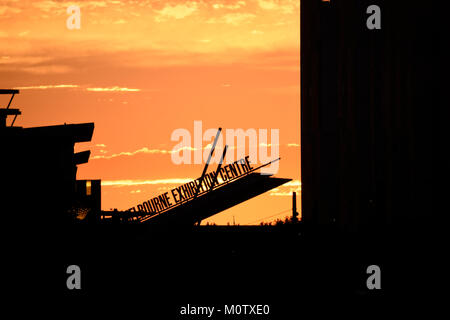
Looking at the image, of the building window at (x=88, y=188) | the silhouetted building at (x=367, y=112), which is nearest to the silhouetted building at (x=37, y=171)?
the building window at (x=88, y=188)

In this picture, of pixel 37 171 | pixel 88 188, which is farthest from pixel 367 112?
pixel 88 188

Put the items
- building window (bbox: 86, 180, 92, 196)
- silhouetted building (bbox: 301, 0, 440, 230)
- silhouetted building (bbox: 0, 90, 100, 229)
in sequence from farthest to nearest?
building window (bbox: 86, 180, 92, 196)
silhouetted building (bbox: 0, 90, 100, 229)
silhouetted building (bbox: 301, 0, 440, 230)

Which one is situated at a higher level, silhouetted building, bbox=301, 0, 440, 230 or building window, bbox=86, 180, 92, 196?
silhouetted building, bbox=301, 0, 440, 230

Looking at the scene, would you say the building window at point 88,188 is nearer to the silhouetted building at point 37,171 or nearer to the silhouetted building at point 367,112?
the silhouetted building at point 37,171

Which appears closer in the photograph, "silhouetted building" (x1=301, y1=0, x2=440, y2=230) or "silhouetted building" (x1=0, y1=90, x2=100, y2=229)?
"silhouetted building" (x1=301, y1=0, x2=440, y2=230)

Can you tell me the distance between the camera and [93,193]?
128ft

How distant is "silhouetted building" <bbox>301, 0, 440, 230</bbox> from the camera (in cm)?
2386

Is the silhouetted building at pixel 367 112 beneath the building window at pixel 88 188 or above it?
above

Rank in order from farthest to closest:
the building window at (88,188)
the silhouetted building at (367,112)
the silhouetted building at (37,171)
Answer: the building window at (88,188) → the silhouetted building at (37,171) → the silhouetted building at (367,112)

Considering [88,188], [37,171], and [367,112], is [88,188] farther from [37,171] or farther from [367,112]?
[367,112]

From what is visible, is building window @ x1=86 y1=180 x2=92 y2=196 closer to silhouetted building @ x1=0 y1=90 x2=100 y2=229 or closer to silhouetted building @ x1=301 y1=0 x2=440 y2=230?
silhouetted building @ x1=0 y1=90 x2=100 y2=229

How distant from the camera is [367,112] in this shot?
25.6m

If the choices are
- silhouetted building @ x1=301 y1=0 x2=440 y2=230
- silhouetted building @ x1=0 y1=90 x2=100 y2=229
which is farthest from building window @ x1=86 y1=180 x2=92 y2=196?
silhouetted building @ x1=301 y1=0 x2=440 y2=230

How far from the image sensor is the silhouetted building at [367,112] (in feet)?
78.3
